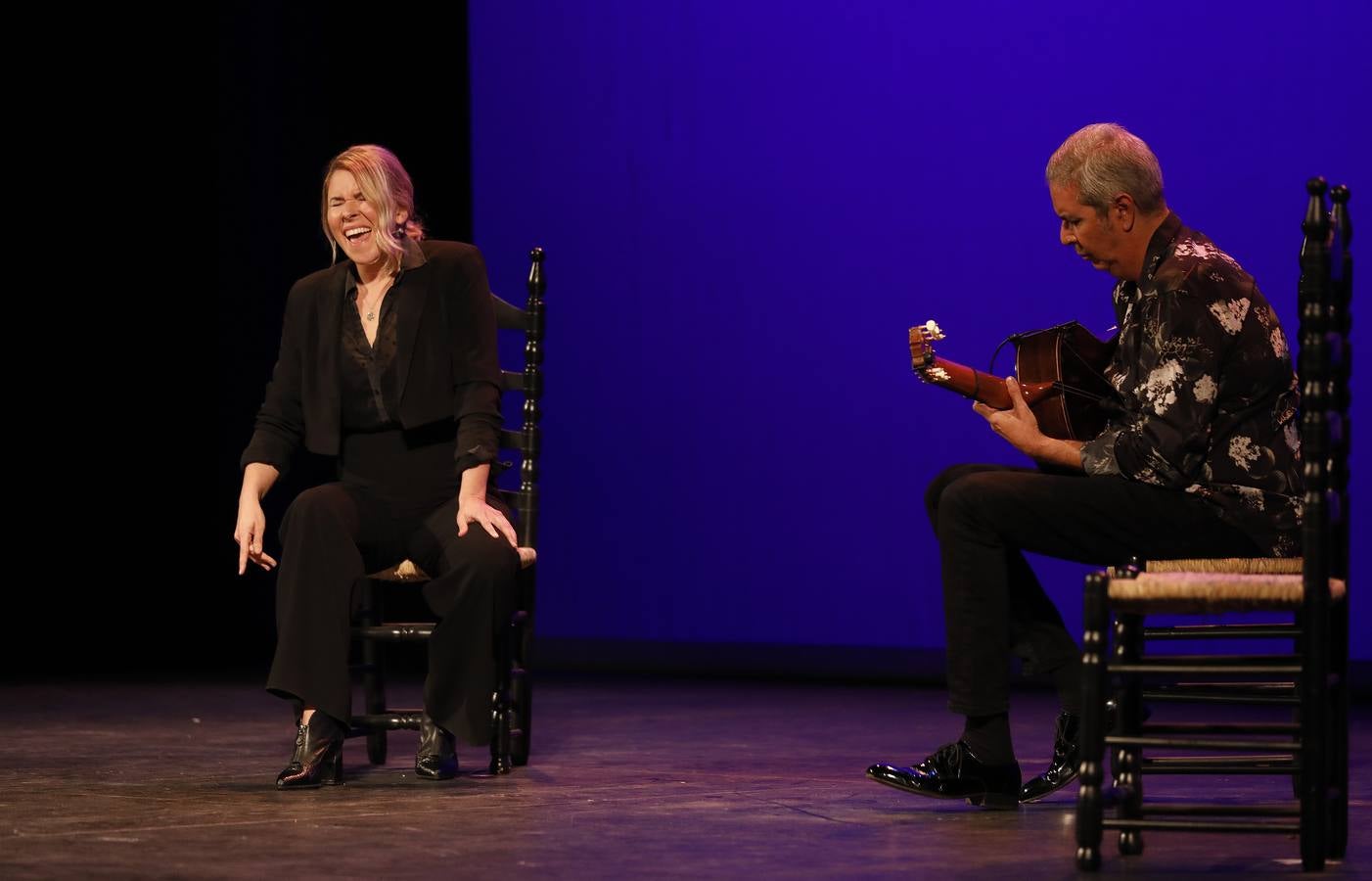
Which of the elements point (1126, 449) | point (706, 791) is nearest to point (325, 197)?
point (706, 791)

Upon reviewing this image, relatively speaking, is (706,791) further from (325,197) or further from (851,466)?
(851,466)

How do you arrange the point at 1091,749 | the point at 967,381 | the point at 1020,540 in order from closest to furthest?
the point at 1091,749 → the point at 1020,540 → the point at 967,381

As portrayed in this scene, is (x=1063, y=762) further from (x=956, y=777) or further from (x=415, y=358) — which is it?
(x=415, y=358)

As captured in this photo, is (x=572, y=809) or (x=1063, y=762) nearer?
(x=572, y=809)

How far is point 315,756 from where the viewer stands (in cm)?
323

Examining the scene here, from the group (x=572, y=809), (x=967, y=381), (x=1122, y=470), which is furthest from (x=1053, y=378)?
(x=572, y=809)

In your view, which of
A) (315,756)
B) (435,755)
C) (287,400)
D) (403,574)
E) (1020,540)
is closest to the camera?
(1020,540)

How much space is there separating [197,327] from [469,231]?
3.08 ft

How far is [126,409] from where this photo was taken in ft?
20.0

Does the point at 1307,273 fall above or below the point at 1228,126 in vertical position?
below

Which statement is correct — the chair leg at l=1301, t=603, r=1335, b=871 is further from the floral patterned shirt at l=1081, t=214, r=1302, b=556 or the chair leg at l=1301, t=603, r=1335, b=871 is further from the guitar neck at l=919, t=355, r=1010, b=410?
the guitar neck at l=919, t=355, r=1010, b=410

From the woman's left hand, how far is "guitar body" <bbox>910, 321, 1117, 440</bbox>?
0.84 meters

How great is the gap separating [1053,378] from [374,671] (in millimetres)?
1538

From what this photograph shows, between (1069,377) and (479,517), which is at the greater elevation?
(1069,377)
